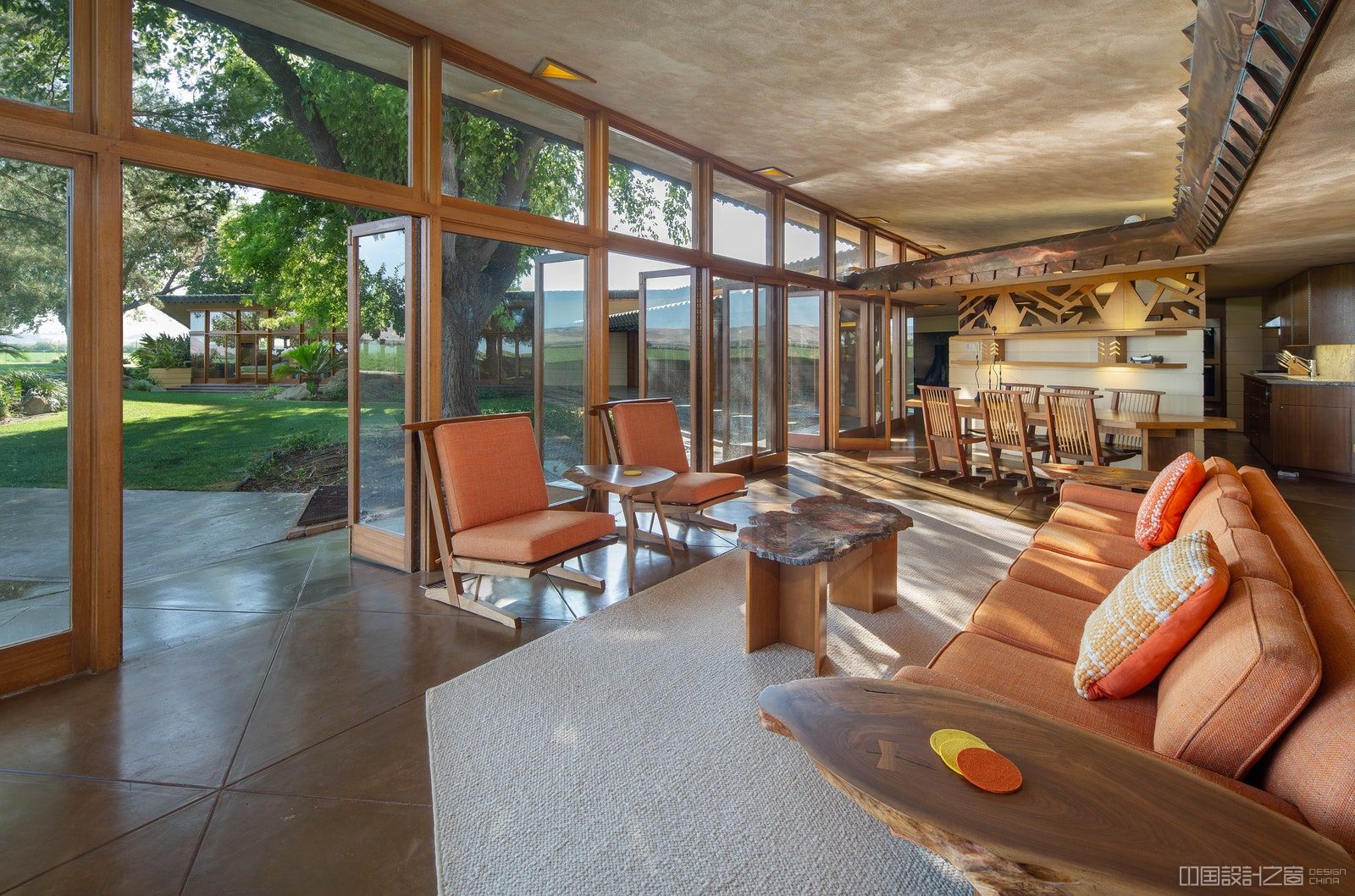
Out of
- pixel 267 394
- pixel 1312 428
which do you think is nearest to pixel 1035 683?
pixel 1312 428

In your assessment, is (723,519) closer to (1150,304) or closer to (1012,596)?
(1012,596)

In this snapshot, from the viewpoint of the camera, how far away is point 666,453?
16.8 feet

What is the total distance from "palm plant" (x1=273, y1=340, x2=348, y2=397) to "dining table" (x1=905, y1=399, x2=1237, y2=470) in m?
8.88

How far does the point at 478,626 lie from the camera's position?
321 cm

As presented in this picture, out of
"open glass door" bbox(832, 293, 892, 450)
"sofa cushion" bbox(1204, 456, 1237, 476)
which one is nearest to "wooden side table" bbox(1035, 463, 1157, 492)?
"sofa cushion" bbox(1204, 456, 1237, 476)

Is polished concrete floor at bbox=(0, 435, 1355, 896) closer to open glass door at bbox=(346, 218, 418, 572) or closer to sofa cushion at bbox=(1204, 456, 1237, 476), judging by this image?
open glass door at bbox=(346, 218, 418, 572)

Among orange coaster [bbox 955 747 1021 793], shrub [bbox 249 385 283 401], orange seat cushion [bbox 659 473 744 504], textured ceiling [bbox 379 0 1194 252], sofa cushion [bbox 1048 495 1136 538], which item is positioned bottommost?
orange coaster [bbox 955 747 1021 793]

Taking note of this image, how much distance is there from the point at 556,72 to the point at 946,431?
493 cm

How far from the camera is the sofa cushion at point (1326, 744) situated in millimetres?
974

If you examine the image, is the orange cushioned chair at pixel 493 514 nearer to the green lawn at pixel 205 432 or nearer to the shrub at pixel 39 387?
the shrub at pixel 39 387

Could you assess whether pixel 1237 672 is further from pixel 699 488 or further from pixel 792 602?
pixel 699 488

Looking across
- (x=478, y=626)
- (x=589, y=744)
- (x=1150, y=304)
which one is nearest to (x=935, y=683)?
(x=589, y=744)

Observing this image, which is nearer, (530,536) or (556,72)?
(530,536)

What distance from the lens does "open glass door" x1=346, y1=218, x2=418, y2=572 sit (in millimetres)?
4109
